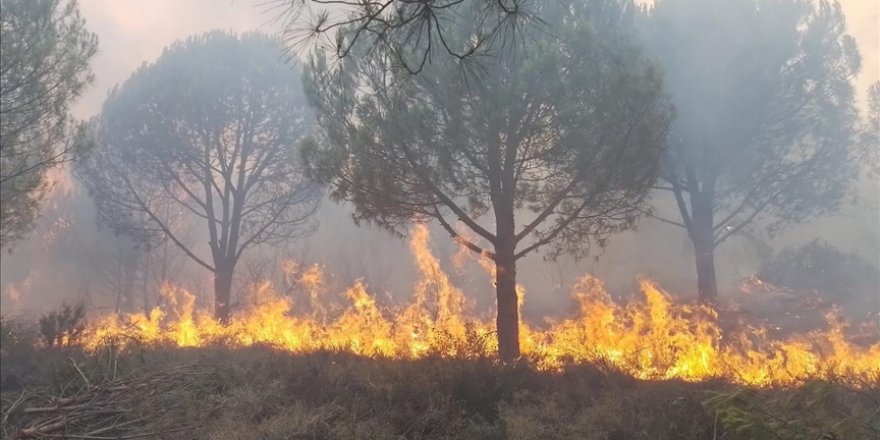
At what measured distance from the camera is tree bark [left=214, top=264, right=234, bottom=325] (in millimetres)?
15445

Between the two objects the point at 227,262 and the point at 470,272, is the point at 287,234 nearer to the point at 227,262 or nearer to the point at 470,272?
the point at 227,262

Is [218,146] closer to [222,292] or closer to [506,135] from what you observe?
[222,292]

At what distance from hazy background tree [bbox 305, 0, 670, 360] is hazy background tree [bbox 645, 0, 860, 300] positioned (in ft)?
22.5

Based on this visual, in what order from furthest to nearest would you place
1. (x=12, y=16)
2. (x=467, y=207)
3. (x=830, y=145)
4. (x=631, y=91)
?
(x=830, y=145), (x=12, y=16), (x=467, y=207), (x=631, y=91)

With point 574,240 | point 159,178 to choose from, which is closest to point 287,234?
point 159,178

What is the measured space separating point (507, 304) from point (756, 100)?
10050 mm

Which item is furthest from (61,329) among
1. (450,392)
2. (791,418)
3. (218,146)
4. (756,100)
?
(756,100)

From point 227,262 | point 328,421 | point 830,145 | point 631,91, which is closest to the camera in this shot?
point 328,421

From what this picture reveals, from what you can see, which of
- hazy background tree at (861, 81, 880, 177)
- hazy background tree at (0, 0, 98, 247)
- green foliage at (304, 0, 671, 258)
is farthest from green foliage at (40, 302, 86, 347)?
hazy background tree at (861, 81, 880, 177)

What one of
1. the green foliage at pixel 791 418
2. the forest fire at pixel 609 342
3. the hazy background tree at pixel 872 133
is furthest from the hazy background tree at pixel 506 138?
the hazy background tree at pixel 872 133

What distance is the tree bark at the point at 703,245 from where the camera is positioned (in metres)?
15.0

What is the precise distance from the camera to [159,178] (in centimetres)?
1648

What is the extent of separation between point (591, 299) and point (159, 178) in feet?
43.5

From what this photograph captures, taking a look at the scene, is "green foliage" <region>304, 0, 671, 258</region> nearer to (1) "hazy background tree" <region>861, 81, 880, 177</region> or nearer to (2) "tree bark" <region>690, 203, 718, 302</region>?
(2) "tree bark" <region>690, 203, 718, 302</region>
